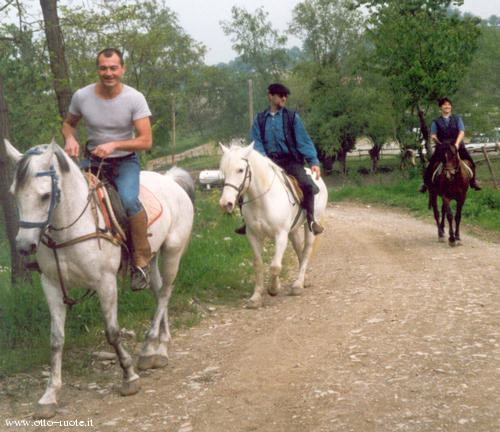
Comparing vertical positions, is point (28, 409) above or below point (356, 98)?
below

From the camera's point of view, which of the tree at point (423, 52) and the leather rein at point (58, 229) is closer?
the leather rein at point (58, 229)

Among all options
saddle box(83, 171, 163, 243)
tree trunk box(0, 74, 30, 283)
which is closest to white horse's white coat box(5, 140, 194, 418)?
saddle box(83, 171, 163, 243)

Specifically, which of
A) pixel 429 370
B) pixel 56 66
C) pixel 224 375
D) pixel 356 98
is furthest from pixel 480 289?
pixel 356 98

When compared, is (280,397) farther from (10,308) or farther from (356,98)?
(356,98)

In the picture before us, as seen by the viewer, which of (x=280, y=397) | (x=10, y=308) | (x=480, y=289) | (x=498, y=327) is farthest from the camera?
(x=480, y=289)

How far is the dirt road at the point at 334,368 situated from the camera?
375cm

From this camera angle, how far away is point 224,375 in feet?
15.7

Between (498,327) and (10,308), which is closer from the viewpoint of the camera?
(498,327)

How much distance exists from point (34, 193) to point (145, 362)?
2134mm

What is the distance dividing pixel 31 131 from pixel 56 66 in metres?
3.85

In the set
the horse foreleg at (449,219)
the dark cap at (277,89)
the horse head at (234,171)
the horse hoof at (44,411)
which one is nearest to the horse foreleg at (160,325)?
the horse hoof at (44,411)

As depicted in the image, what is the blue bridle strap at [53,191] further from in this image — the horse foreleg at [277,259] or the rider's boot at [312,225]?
the rider's boot at [312,225]

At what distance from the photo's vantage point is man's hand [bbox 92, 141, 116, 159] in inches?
175

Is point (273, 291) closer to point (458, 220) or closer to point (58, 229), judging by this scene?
point (58, 229)
